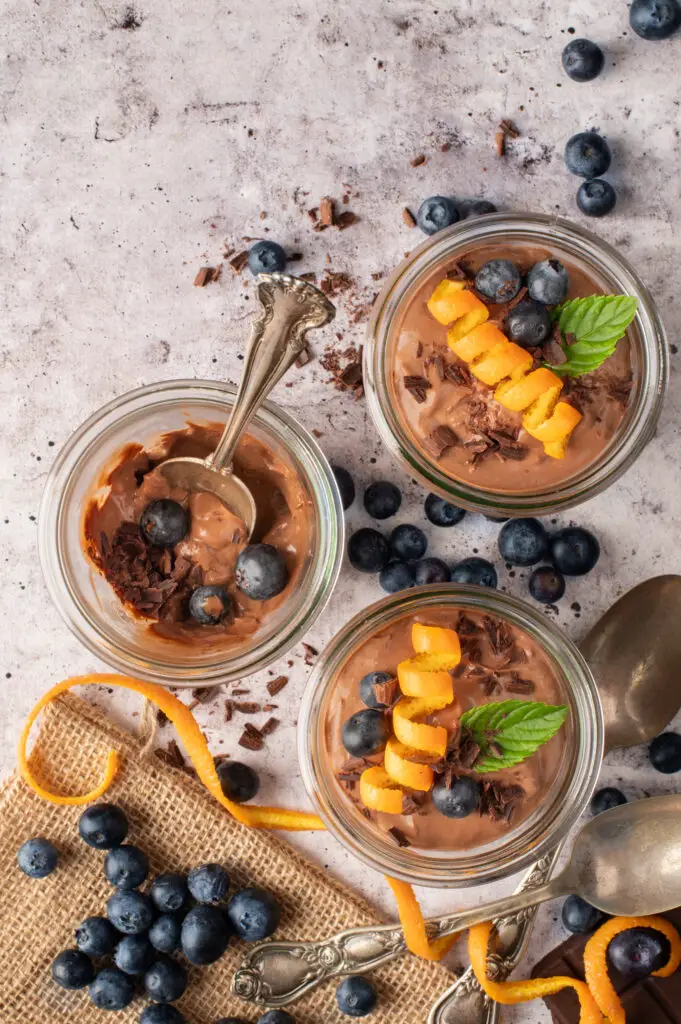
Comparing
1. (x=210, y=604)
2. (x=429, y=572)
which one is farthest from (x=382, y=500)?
(x=210, y=604)

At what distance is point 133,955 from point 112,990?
0.10 metres

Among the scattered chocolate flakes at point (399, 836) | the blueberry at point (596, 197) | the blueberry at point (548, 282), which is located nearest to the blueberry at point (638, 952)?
the scattered chocolate flakes at point (399, 836)

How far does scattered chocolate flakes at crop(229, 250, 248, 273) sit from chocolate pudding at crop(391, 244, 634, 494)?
0.48 metres

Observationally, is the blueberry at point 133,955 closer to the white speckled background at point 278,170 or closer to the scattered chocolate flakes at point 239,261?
the white speckled background at point 278,170

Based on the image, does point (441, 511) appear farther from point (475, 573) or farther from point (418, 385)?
point (418, 385)

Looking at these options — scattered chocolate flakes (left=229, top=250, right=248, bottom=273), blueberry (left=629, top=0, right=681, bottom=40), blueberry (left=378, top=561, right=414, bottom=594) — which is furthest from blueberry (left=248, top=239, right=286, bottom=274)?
blueberry (left=629, top=0, right=681, bottom=40)

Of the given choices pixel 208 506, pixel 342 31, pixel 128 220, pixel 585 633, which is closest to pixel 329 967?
pixel 585 633

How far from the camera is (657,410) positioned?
85.7 inches

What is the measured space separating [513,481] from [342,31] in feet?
3.87

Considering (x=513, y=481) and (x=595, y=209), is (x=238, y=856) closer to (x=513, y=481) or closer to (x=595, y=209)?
(x=513, y=481)

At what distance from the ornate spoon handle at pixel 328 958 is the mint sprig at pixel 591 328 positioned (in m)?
1.24

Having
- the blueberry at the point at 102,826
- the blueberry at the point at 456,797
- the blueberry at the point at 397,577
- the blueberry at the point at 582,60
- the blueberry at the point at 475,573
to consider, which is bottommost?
the blueberry at the point at 102,826

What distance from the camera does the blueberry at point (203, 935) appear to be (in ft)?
7.90

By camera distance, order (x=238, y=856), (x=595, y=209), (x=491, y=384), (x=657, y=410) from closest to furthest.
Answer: (x=491, y=384) → (x=657, y=410) → (x=595, y=209) → (x=238, y=856)
